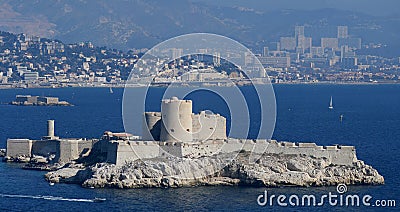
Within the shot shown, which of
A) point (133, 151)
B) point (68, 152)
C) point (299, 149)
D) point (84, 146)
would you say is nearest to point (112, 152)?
point (133, 151)

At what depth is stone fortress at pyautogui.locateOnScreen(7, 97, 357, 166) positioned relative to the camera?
1467 inches

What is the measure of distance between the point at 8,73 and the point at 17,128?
299 ft

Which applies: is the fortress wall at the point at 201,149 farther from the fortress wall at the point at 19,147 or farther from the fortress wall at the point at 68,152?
the fortress wall at the point at 19,147

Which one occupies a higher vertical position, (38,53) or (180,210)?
(38,53)

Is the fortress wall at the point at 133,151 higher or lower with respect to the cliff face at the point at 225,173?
higher

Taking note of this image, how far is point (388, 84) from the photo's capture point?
174125 mm

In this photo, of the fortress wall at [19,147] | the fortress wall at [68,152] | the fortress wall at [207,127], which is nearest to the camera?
the fortress wall at [207,127]

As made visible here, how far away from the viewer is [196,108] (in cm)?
7894

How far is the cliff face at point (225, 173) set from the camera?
3544 centimetres

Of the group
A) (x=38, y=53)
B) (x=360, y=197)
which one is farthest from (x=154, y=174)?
(x=38, y=53)

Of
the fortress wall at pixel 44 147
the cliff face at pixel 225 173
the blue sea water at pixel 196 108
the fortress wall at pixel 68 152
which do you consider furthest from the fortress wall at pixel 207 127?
the fortress wall at pixel 44 147

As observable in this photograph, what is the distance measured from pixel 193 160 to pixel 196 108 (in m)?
42.7

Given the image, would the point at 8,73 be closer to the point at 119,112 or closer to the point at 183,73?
the point at 183,73

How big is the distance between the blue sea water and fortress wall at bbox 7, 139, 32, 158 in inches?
47.8
